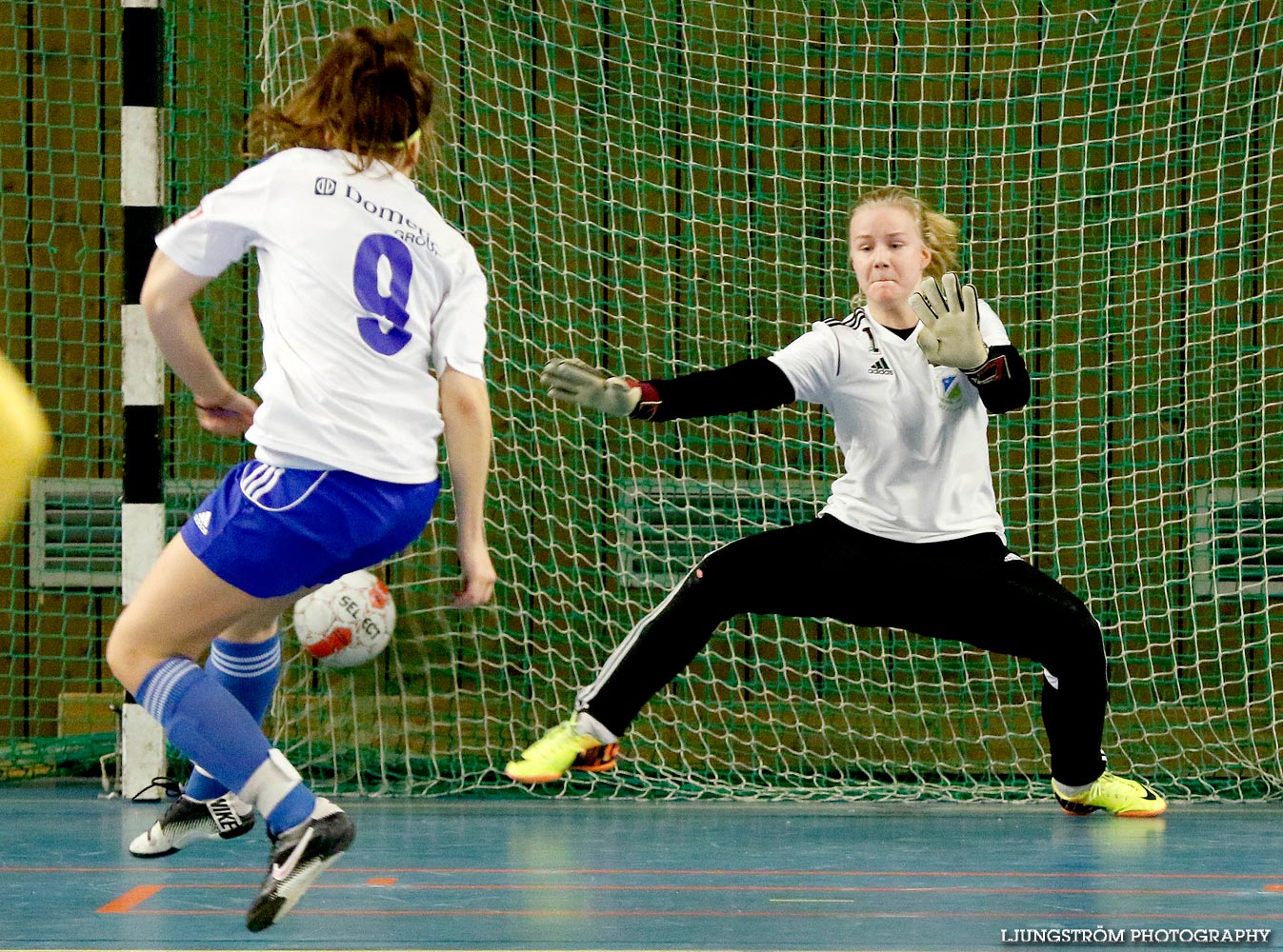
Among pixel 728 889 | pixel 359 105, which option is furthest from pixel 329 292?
pixel 728 889

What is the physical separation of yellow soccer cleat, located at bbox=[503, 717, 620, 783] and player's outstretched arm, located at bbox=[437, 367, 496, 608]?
108cm

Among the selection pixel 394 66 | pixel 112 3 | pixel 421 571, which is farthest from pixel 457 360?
pixel 112 3

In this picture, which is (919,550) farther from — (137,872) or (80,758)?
(80,758)

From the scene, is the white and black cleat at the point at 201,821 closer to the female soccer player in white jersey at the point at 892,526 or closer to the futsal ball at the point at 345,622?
the female soccer player in white jersey at the point at 892,526

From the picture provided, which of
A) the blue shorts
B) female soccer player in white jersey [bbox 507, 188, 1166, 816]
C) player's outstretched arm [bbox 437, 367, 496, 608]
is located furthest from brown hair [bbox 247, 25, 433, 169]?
female soccer player in white jersey [bbox 507, 188, 1166, 816]

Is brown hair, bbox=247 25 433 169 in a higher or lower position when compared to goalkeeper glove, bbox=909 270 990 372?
higher

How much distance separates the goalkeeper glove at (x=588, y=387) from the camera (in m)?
3.40

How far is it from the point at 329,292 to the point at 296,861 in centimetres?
96

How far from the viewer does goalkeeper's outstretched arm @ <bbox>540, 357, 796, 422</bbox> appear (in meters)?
3.42

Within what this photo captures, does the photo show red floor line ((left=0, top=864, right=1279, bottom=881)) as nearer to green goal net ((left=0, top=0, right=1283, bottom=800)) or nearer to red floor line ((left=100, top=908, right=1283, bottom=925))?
red floor line ((left=100, top=908, right=1283, bottom=925))

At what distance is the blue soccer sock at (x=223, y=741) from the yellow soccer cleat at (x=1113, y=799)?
2160mm

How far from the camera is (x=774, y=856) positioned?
404 centimetres

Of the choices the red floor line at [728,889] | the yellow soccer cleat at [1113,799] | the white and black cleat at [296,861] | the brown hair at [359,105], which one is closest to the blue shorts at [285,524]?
the white and black cleat at [296,861]

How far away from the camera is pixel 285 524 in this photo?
256cm
